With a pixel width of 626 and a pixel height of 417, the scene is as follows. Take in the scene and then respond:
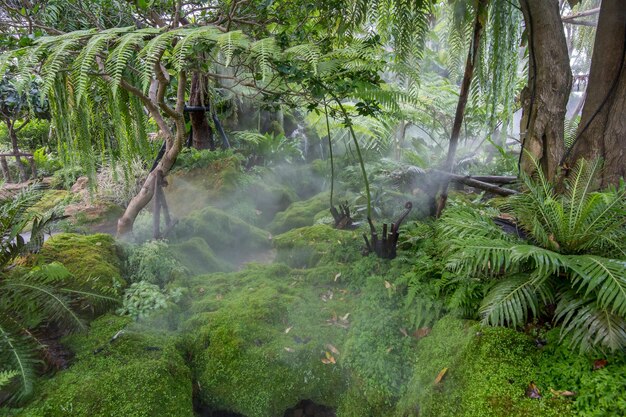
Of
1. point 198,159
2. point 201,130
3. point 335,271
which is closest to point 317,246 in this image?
point 335,271

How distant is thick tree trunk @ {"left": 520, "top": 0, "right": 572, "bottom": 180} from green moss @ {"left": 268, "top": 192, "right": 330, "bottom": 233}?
114 inches

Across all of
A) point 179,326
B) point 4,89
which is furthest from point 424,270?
point 4,89

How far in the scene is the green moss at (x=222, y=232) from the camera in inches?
158

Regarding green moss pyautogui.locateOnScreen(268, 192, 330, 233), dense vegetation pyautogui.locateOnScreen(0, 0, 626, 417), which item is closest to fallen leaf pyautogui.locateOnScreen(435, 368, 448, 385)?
dense vegetation pyautogui.locateOnScreen(0, 0, 626, 417)

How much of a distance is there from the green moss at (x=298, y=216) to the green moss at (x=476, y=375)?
2950mm

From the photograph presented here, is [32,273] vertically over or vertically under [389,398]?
over

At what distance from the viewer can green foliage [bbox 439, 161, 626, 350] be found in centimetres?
149

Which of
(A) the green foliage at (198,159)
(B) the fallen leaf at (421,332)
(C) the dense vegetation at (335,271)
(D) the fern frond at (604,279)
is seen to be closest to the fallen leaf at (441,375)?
(C) the dense vegetation at (335,271)

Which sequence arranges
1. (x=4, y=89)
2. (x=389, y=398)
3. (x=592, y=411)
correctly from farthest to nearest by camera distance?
(x=4, y=89)
(x=389, y=398)
(x=592, y=411)

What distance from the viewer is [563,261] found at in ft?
5.30

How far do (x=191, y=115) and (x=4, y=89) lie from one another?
2.53m

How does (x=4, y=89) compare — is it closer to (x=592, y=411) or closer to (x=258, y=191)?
(x=258, y=191)

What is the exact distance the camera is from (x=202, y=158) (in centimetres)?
523

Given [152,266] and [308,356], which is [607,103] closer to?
[308,356]
